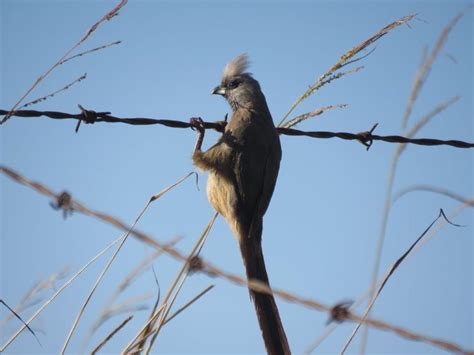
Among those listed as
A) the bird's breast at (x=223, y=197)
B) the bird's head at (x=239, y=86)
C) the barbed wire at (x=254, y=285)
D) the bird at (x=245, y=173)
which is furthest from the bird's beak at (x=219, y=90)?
the barbed wire at (x=254, y=285)

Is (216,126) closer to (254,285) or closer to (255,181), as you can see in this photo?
(255,181)

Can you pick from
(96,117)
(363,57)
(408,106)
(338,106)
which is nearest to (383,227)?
(408,106)

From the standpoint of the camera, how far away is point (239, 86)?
588cm

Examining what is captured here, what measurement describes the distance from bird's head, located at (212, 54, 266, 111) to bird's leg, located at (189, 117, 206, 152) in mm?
694

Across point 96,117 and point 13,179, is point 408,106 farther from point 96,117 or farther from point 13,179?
point 13,179

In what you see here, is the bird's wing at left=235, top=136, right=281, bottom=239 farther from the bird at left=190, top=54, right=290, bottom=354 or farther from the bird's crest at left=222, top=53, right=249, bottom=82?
the bird's crest at left=222, top=53, right=249, bottom=82

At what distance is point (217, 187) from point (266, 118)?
80 cm

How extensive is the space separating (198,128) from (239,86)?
117 cm

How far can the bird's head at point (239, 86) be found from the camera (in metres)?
5.60

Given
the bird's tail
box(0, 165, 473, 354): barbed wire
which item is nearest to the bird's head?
the bird's tail

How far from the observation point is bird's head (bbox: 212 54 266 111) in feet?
18.4

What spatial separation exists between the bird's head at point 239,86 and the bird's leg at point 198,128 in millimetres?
694

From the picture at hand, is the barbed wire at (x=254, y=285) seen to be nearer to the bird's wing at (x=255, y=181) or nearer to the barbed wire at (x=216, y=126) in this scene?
the barbed wire at (x=216, y=126)

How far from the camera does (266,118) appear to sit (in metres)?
5.26
